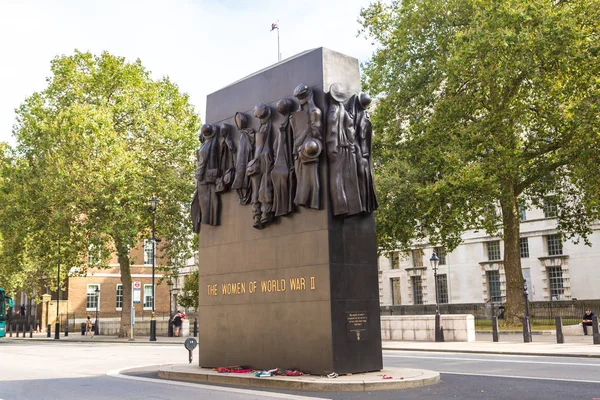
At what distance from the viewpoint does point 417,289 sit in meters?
62.6

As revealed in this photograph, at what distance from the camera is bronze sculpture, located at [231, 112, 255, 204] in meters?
15.0

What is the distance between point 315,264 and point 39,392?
6081 mm

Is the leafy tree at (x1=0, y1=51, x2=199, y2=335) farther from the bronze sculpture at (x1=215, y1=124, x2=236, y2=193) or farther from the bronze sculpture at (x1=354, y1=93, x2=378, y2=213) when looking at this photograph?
the bronze sculpture at (x1=354, y1=93, x2=378, y2=213)

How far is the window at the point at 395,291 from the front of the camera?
6469 centimetres

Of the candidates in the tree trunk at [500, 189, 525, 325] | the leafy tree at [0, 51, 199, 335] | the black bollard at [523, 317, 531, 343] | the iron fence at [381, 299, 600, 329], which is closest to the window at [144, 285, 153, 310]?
the leafy tree at [0, 51, 199, 335]

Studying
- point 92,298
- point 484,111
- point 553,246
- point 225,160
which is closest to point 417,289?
point 553,246

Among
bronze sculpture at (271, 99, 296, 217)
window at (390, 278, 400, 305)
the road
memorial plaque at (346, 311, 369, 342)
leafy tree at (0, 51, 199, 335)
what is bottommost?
the road

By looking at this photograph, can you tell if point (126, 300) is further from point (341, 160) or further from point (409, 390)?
point (409, 390)

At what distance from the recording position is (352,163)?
1327 centimetres

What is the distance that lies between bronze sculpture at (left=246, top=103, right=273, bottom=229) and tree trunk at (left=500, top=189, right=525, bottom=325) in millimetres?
20152

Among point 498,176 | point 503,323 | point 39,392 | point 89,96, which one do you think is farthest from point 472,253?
point 39,392

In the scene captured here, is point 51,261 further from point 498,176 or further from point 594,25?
point 594,25

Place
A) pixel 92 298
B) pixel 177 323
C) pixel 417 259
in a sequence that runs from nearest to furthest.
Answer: pixel 177 323 < pixel 417 259 < pixel 92 298

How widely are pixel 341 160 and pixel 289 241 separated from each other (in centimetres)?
215
